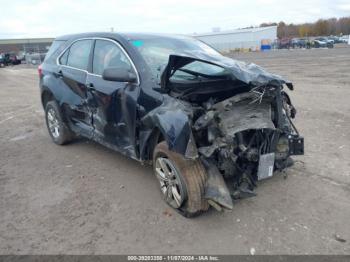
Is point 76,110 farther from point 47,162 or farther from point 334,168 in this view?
point 334,168

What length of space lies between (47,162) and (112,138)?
1558 millimetres

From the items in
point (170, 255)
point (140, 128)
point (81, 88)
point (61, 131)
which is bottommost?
point (170, 255)

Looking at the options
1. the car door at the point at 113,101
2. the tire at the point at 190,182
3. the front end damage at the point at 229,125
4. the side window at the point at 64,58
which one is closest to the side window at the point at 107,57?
the car door at the point at 113,101

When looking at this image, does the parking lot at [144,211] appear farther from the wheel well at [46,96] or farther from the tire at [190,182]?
the wheel well at [46,96]

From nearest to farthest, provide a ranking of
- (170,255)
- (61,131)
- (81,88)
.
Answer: (170,255) < (81,88) < (61,131)

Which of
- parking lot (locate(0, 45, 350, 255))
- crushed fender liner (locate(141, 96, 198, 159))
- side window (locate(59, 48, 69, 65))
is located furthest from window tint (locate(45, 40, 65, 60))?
crushed fender liner (locate(141, 96, 198, 159))

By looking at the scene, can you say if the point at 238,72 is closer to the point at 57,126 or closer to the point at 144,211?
the point at 144,211

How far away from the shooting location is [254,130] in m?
3.61

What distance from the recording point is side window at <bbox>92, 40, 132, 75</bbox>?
4.37 metres

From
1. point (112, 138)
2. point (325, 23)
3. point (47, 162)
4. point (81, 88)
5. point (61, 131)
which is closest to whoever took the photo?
point (112, 138)

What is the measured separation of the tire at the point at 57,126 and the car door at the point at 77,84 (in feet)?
0.99

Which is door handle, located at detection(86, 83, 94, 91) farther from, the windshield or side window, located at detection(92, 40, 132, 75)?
the windshield

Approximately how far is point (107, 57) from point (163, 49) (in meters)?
0.78

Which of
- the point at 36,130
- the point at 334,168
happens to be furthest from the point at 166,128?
the point at 36,130
